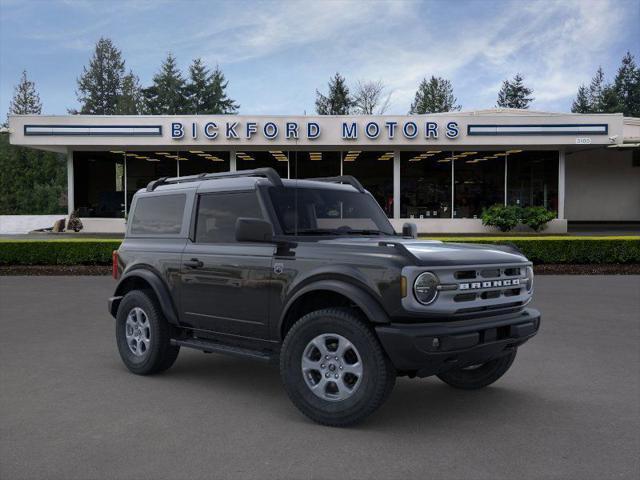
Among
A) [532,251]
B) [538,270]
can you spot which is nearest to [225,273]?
[538,270]

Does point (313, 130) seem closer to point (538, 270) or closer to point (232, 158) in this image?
point (232, 158)

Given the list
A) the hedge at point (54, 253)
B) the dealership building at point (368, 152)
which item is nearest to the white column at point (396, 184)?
the dealership building at point (368, 152)

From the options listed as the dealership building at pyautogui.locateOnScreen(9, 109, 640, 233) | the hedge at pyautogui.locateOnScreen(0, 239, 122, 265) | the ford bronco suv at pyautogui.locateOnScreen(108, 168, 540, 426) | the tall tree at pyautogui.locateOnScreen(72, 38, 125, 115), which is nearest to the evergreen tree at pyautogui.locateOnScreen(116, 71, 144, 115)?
the tall tree at pyautogui.locateOnScreen(72, 38, 125, 115)

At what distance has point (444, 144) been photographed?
26547 millimetres

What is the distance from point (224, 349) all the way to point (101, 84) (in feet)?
281

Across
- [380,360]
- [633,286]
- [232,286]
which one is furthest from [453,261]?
[633,286]

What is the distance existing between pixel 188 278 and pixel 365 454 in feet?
8.37

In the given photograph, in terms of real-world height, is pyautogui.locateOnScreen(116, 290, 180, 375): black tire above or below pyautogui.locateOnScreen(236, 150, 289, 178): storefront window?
below

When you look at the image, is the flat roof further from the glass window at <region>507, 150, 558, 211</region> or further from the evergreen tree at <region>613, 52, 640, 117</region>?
the evergreen tree at <region>613, 52, 640, 117</region>

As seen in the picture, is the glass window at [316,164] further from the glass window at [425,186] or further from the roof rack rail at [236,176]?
the roof rack rail at [236,176]

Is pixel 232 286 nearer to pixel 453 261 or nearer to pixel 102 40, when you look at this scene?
pixel 453 261

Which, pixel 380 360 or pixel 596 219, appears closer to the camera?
pixel 380 360

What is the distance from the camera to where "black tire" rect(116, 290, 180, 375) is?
6016 millimetres

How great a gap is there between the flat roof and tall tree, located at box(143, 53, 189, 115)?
47.9 m
